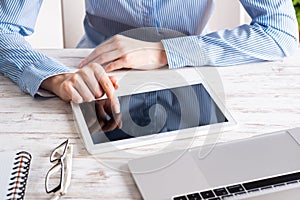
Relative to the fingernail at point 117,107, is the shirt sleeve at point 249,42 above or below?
above

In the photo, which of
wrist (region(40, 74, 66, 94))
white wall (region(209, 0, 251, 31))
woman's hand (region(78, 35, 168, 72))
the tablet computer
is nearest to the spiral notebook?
the tablet computer

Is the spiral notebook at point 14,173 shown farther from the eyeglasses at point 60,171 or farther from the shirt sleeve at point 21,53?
the shirt sleeve at point 21,53

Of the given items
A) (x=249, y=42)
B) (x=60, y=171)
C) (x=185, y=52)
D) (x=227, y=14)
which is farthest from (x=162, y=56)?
(x=227, y=14)

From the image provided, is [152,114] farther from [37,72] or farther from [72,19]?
[72,19]

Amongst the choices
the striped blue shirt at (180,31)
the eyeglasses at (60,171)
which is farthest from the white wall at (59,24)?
the eyeglasses at (60,171)

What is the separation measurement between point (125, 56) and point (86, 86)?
0.51ft

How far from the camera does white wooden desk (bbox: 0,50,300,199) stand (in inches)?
39.3

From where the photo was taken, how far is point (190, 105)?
119 cm

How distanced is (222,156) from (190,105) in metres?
0.19

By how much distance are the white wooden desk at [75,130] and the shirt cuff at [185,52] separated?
0.03 metres

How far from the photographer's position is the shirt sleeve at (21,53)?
1.29 metres

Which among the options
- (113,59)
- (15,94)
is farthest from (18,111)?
(113,59)

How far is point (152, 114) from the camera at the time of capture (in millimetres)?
1171

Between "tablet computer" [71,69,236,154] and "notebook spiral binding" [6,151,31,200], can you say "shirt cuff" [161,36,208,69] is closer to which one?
"tablet computer" [71,69,236,154]
